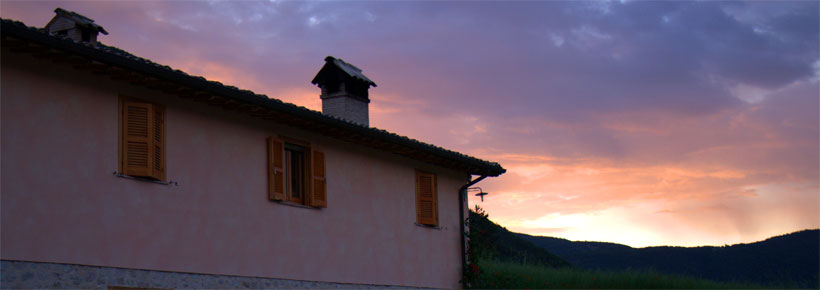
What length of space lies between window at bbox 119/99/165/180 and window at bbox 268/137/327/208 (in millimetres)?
2942

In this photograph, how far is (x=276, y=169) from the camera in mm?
14141

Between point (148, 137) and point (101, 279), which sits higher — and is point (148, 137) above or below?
above

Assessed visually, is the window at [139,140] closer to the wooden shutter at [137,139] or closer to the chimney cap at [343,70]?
the wooden shutter at [137,139]

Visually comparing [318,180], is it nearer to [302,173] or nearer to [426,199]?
[302,173]

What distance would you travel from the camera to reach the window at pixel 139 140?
1132cm

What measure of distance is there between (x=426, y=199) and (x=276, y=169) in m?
4.90

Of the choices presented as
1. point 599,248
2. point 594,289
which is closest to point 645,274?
point 594,289

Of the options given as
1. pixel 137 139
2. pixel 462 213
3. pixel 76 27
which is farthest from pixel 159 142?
pixel 462 213

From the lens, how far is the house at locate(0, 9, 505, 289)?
1014 cm

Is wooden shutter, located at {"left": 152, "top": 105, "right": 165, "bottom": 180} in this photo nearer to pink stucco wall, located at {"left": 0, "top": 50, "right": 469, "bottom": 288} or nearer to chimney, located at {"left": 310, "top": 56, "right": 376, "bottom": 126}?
pink stucco wall, located at {"left": 0, "top": 50, "right": 469, "bottom": 288}

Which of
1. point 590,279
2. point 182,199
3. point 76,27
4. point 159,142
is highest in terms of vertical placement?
point 76,27

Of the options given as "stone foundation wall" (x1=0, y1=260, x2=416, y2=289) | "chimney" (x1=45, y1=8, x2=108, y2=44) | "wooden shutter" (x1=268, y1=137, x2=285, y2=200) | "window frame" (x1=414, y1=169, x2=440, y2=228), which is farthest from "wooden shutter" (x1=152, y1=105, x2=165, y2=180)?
"window frame" (x1=414, y1=169, x2=440, y2=228)

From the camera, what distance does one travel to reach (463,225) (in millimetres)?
19562

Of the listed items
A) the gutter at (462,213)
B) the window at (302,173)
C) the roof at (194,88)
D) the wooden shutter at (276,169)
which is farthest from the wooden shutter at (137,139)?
the gutter at (462,213)
